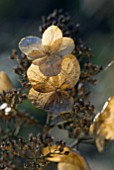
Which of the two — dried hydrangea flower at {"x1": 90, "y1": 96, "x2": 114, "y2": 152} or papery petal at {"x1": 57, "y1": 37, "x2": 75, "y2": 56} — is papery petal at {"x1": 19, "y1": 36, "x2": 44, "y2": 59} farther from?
dried hydrangea flower at {"x1": 90, "y1": 96, "x2": 114, "y2": 152}

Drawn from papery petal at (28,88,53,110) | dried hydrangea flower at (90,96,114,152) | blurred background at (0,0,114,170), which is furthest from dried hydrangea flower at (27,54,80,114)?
blurred background at (0,0,114,170)

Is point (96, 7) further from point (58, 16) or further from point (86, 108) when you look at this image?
point (86, 108)

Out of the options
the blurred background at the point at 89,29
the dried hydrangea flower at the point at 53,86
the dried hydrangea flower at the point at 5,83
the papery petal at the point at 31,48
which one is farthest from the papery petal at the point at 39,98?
the blurred background at the point at 89,29

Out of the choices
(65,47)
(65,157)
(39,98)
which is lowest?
(65,157)

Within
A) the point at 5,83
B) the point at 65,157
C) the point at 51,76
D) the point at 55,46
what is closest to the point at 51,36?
the point at 55,46

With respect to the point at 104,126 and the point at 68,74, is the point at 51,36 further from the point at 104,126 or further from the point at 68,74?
the point at 104,126

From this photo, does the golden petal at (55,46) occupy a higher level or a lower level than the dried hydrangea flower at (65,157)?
higher

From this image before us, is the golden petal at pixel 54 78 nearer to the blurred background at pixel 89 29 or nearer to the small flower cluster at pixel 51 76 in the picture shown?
the small flower cluster at pixel 51 76
